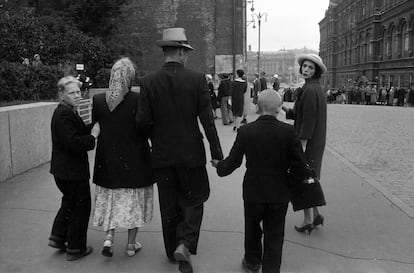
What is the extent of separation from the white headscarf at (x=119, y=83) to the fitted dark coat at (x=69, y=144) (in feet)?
1.17

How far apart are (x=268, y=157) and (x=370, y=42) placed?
58.1 metres

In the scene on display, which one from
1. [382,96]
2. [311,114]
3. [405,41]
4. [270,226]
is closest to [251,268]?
[270,226]

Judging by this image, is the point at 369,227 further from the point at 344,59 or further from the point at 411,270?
the point at 344,59

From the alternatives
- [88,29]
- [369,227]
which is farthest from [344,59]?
[369,227]

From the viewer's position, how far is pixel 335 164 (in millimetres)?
9133

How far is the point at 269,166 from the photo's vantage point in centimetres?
389

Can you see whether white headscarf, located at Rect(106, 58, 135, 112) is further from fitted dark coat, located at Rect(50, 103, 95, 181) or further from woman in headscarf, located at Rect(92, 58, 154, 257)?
fitted dark coat, located at Rect(50, 103, 95, 181)

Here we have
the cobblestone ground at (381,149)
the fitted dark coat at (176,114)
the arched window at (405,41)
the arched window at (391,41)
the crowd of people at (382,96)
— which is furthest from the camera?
the arched window at (391,41)

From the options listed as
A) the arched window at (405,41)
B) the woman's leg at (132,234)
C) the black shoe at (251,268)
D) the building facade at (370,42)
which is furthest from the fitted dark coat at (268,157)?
the arched window at (405,41)

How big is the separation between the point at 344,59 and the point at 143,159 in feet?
246

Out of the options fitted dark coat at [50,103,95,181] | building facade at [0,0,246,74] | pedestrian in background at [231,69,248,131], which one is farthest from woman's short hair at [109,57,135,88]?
building facade at [0,0,246,74]

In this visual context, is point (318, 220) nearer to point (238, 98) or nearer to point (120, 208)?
point (120, 208)

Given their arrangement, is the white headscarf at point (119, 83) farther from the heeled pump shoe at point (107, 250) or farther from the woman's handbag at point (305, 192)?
the woman's handbag at point (305, 192)

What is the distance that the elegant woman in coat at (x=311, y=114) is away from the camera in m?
4.96
